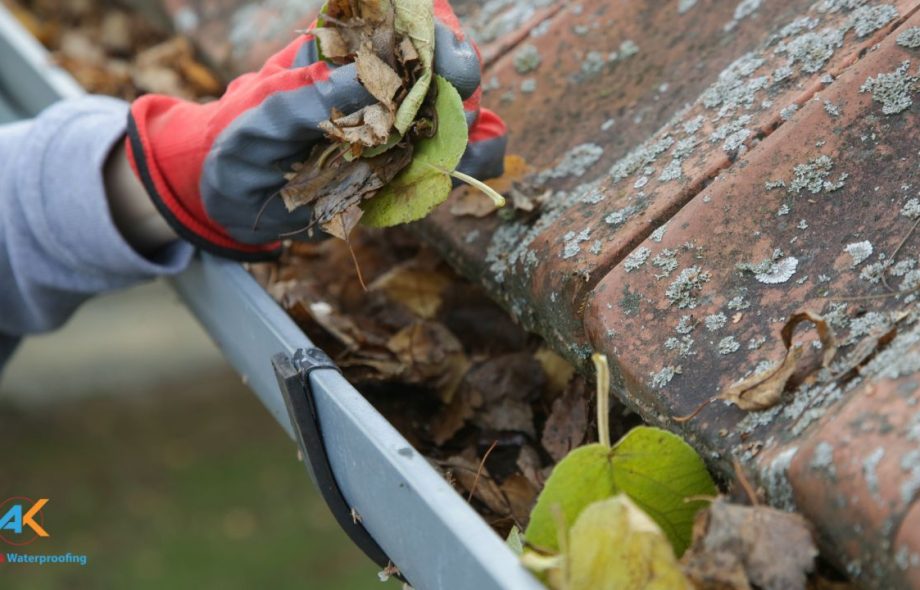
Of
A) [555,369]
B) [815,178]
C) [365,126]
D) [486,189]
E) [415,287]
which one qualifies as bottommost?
[555,369]

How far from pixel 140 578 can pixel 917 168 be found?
358 centimetres

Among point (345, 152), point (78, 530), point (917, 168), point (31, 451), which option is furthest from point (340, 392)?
point (31, 451)

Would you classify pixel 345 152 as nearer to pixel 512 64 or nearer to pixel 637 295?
pixel 637 295

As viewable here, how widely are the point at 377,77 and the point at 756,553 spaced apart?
1.98ft

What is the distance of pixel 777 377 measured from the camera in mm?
855

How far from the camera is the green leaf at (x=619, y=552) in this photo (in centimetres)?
73

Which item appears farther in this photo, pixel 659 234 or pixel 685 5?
pixel 685 5

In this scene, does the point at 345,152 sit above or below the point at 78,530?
above

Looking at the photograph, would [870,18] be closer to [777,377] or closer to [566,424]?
[777,377]

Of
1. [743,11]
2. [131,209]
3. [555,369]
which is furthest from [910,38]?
[131,209]

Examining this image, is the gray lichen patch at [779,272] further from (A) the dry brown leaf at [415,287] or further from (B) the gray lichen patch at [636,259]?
(A) the dry brown leaf at [415,287]

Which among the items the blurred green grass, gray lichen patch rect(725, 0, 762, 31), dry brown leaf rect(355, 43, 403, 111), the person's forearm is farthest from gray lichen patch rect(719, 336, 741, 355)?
the blurred green grass

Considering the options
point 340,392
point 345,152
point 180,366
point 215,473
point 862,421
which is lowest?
point 215,473

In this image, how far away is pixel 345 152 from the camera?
1074 mm
